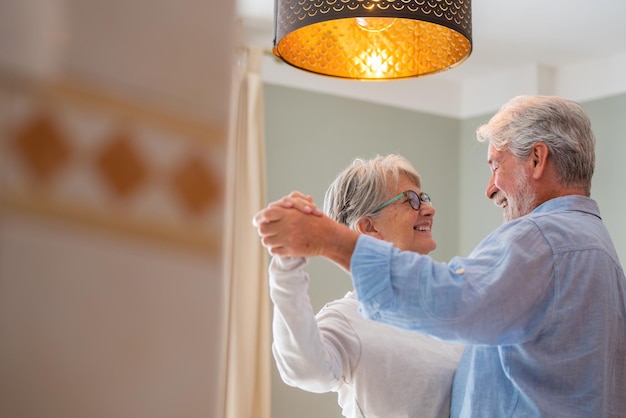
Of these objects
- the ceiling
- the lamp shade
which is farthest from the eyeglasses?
the ceiling

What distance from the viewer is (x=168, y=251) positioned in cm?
34

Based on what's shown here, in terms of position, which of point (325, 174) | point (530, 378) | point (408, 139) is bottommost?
point (530, 378)

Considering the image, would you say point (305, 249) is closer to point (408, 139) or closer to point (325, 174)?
point (325, 174)

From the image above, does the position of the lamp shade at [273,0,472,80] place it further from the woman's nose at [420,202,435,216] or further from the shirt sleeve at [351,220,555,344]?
the shirt sleeve at [351,220,555,344]

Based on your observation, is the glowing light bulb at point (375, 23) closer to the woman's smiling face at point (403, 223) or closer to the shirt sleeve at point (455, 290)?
the woman's smiling face at point (403, 223)

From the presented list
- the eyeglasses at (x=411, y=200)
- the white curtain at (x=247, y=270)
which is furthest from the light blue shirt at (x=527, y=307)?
the white curtain at (x=247, y=270)

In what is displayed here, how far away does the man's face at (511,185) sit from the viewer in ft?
5.10

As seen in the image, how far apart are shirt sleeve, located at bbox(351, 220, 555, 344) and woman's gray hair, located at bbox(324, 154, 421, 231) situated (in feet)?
2.13

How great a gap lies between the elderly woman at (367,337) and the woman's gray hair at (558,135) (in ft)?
1.41

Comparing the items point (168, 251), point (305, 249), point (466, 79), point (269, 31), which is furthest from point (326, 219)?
point (466, 79)

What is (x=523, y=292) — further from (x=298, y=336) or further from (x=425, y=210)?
(x=425, y=210)

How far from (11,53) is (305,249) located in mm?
1008

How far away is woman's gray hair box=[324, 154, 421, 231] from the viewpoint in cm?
193

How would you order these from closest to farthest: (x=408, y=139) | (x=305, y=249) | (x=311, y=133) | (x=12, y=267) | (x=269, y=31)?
(x=12, y=267), (x=305, y=249), (x=269, y=31), (x=311, y=133), (x=408, y=139)
